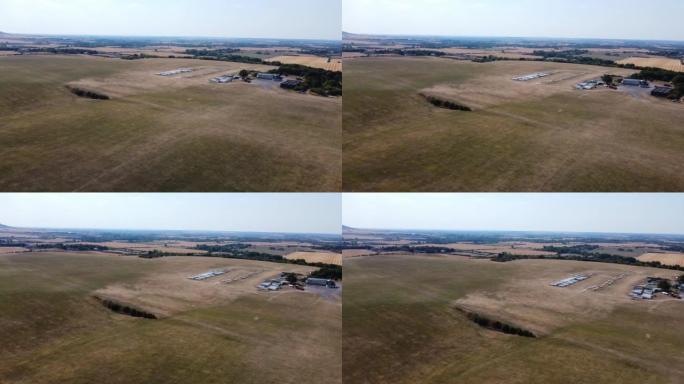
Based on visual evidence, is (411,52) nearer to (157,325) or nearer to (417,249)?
(417,249)

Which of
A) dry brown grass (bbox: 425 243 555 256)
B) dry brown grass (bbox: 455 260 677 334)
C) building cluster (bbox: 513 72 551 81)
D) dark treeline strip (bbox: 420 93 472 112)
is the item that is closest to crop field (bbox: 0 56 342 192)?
dark treeline strip (bbox: 420 93 472 112)

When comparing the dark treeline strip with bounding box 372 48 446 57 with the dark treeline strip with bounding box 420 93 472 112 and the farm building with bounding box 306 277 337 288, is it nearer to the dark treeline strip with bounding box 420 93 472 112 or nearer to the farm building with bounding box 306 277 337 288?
the dark treeline strip with bounding box 420 93 472 112

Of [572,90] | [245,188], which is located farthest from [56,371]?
[572,90]

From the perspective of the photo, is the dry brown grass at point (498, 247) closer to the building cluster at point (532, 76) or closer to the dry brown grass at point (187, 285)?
the dry brown grass at point (187, 285)

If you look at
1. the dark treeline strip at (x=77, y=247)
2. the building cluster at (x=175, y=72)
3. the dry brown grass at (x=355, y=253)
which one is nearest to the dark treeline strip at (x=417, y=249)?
the dry brown grass at (x=355, y=253)

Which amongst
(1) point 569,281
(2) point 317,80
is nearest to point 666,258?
(1) point 569,281

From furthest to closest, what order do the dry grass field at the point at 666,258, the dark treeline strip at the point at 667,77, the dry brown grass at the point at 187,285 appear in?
the dark treeline strip at the point at 667,77 → the dry brown grass at the point at 187,285 → the dry grass field at the point at 666,258

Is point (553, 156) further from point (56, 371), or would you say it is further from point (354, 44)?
point (56, 371)
